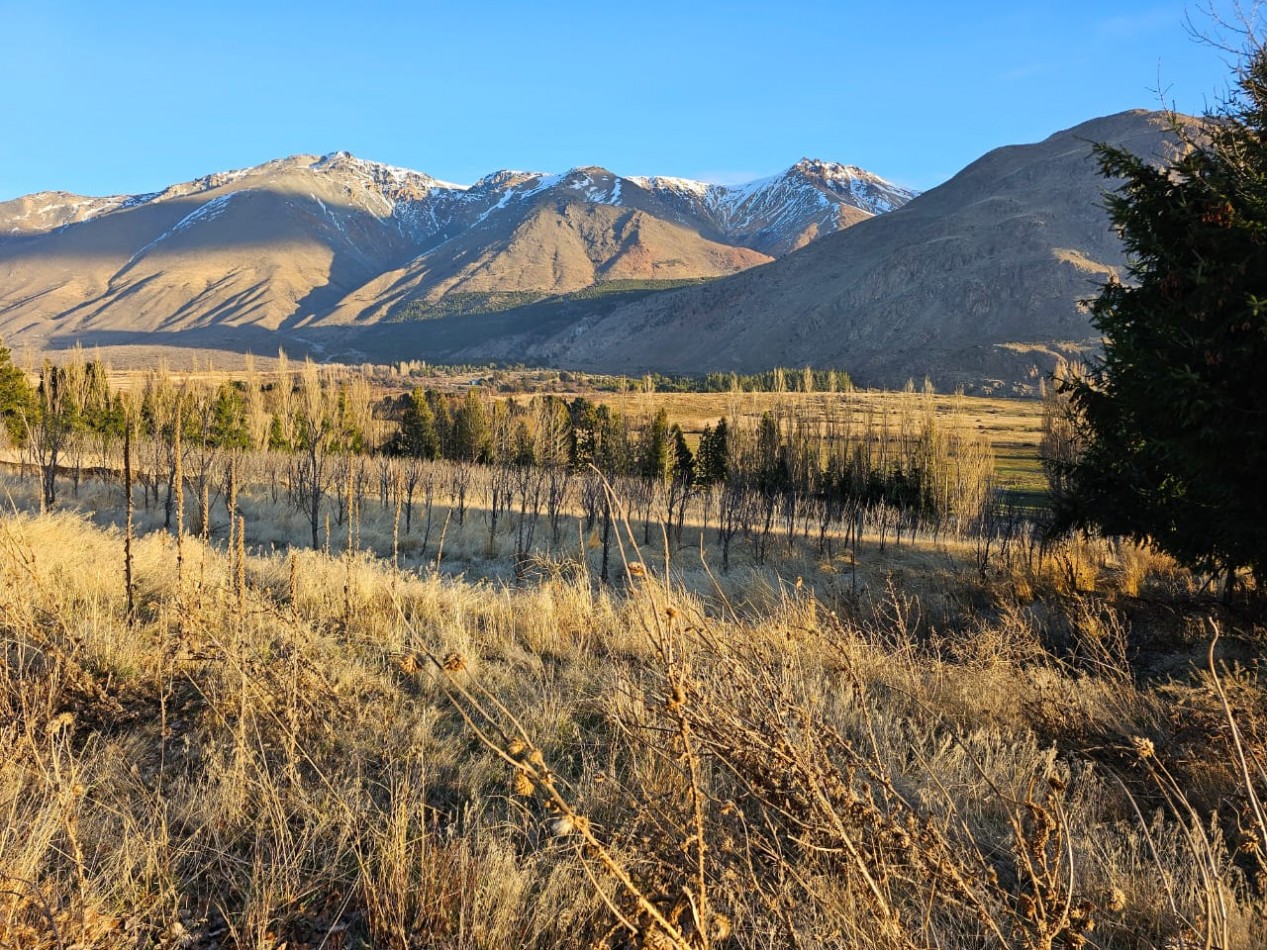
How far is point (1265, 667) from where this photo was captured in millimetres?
5184

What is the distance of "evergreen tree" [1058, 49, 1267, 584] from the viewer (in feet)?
Answer: 20.0

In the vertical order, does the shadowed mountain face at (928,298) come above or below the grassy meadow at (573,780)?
above

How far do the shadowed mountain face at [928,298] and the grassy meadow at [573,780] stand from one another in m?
94.6

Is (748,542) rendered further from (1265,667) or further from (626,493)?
(1265,667)

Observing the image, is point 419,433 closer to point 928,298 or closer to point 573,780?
point 573,780

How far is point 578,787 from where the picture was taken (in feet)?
9.88

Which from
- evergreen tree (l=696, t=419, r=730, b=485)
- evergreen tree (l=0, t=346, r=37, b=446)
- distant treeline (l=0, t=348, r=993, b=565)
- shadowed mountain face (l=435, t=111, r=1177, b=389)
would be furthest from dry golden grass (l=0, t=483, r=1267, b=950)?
shadowed mountain face (l=435, t=111, r=1177, b=389)

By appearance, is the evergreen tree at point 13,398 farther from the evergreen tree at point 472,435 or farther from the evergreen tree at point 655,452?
the evergreen tree at point 655,452

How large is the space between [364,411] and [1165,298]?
4160 cm

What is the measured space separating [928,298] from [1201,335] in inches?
4808

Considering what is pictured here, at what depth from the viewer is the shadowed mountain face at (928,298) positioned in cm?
10262

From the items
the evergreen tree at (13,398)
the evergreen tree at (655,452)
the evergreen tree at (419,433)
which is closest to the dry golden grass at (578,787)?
the evergreen tree at (13,398)

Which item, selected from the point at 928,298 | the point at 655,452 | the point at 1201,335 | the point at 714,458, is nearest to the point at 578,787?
the point at 1201,335

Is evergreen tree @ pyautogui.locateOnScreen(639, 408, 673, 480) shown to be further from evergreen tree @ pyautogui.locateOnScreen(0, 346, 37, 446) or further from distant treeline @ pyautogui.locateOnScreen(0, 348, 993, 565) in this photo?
evergreen tree @ pyautogui.locateOnScreen(0, 346, 37, 446)
